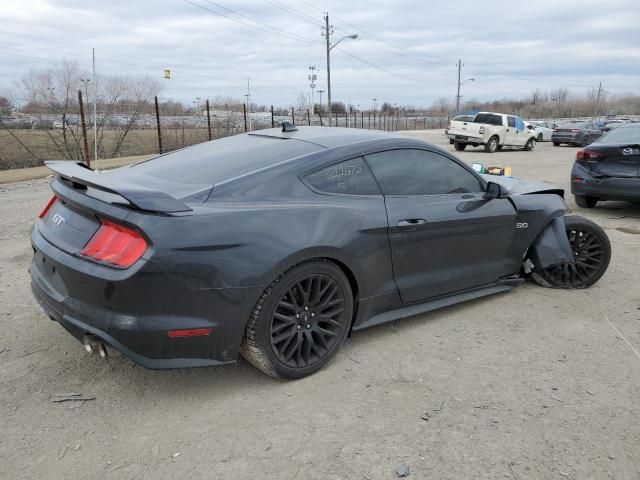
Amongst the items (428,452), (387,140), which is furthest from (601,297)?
(428,452)

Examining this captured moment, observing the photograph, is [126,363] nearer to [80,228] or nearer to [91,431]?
[91,431]

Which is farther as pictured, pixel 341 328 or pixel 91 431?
pixel 341 328

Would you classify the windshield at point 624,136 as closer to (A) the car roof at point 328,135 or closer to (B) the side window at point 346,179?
(A) the car roof at point 328,135

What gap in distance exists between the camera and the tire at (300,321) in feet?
9.48

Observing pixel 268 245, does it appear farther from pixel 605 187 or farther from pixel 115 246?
pixel 605 187

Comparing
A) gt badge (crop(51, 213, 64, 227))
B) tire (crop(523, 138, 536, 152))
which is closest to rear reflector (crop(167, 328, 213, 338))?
gt badge (crop(51, 213, 64, 227))

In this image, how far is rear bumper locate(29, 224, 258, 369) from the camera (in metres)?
2.57

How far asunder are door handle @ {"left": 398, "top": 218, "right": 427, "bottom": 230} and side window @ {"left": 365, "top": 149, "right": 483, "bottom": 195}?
21cm

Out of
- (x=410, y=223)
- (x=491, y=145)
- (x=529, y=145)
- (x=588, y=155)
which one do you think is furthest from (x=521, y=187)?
(x=529, y=145)

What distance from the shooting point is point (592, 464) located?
7.98 feet

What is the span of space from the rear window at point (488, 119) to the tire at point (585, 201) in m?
15.0

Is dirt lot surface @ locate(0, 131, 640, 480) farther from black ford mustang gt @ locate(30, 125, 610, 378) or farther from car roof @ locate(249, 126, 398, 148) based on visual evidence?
car roof @ locate(249, 126, 398, 148)

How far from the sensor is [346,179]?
3.38m

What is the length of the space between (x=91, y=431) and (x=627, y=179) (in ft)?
25.7
